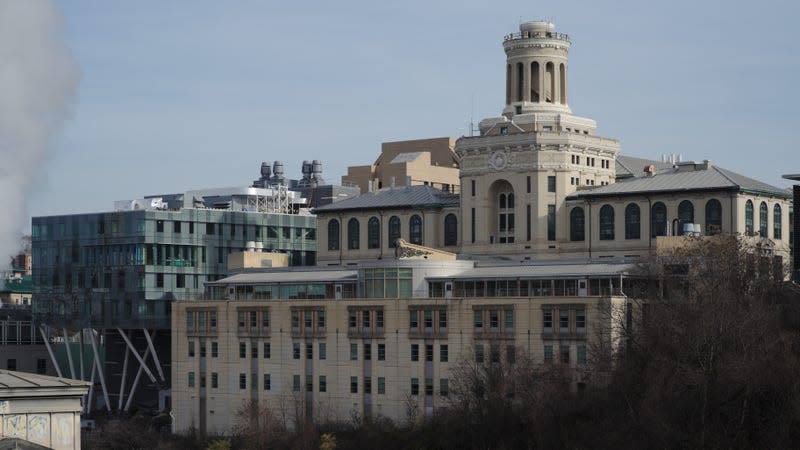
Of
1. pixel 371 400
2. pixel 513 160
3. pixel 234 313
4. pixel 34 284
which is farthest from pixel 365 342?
pixel 34 284

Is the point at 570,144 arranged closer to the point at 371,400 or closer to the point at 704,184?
the point at 704,184

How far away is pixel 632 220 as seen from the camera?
482ft

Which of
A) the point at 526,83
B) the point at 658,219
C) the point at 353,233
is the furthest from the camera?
the point at 353,233

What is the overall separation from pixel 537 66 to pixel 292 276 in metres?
30.7

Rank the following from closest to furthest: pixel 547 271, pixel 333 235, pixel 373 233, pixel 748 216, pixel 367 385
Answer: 1. pixel 547 271
2. pixel 367 385
3. pixel 748 216
4. pixel 373 233
5. pixel 333 235

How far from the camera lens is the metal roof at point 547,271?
132750mm

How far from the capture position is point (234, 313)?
487 ft

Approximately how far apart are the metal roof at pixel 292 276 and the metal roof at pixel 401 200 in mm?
13742

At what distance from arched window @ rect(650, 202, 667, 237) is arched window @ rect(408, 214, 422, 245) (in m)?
25.8

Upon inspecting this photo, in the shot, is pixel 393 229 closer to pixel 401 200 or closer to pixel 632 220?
pixel 401 200

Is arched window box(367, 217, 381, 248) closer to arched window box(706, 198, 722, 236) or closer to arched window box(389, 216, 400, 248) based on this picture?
arched window box(389, 216, 400, 248)

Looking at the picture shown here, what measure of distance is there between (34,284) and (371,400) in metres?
55.8

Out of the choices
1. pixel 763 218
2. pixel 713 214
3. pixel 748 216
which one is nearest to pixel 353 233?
pixel 713 214

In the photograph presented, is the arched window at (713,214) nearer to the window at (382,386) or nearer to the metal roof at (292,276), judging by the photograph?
the window at (382,386)
